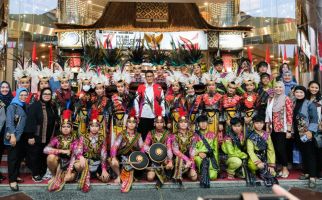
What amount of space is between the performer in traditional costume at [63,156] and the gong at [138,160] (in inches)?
28.0

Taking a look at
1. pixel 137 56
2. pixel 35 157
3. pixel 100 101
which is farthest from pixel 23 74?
pixel 137 56

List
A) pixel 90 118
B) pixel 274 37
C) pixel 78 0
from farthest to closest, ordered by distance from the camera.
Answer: pixel 274 37 < pixel 78 0 < pixel 90 118

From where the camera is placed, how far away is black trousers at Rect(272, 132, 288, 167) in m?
5.55

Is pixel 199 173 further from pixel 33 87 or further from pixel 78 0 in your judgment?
pixel 78 0

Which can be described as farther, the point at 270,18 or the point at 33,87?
the point at 270,18

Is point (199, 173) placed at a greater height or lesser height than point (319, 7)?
lesser

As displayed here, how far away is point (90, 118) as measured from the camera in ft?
19.0

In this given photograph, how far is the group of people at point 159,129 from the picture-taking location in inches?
202

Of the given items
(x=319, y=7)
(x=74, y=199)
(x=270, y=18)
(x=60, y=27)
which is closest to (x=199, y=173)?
(x=74, y=199)

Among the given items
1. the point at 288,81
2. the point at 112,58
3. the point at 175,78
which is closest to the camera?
the point at 175,78

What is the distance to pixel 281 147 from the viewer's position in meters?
5.57

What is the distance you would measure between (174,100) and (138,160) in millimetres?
1503

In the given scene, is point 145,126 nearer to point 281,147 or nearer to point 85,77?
point 85,77

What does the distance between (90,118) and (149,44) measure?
19.4 ft
